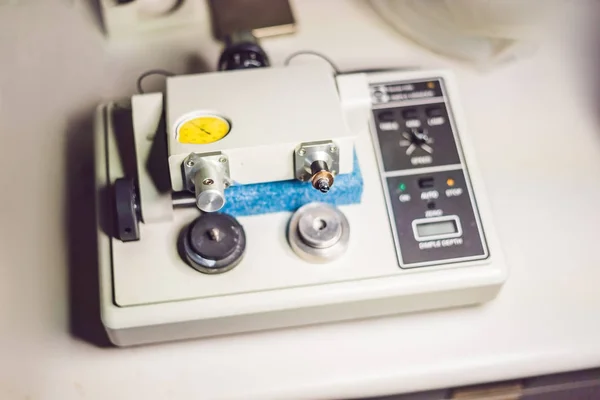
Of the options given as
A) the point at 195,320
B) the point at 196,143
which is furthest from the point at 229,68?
the point at 195,320

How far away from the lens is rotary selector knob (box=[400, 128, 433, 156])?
2.32ft

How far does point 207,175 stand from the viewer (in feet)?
1.90

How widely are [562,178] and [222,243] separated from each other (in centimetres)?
40

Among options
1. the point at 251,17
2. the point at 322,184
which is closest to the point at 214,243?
the point at 322,184

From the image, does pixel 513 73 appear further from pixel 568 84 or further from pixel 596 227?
pixel 596 227

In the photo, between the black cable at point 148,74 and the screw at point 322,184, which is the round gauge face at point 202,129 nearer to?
the screw at point 322,184

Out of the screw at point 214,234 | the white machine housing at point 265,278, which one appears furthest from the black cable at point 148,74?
the screw at point 214,234

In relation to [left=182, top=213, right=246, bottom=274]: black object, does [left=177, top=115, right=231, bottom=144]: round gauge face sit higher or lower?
higher

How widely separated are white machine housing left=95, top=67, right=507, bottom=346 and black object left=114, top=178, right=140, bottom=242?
0.05 feet

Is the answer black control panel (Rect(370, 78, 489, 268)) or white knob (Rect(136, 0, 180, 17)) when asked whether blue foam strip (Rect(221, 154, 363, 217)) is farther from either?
white knob (Rect(136, 0, 180, 17))

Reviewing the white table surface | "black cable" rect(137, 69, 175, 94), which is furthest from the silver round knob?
"black cable" rect(137, 69, 175, 94)

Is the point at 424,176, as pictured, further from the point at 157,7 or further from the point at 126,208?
the point at 157,7

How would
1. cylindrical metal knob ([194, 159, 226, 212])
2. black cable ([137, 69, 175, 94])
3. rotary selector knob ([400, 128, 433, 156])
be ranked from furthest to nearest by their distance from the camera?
1. black cable ([137, 69, 175, 94])
2. rotary selector knob ([400, 128, 433, 156])
3. cylindrical metal knob ([194, 159, 226, 212])

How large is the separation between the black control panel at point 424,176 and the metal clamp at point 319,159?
10 centimetres
